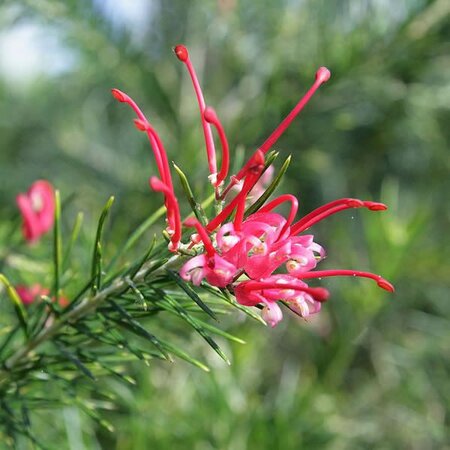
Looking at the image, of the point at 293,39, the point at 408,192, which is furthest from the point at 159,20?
the point at 408,192

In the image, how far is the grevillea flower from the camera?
2.18 ft

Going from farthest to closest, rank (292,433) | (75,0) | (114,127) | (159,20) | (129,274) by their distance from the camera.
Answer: (114,127) → (159,20) → (75,0) → (292,433) → (129,274)

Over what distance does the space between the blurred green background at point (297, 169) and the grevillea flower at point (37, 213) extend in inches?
1.2

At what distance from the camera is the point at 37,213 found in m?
0.67

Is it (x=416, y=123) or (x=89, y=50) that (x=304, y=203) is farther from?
(x=89, y=50)

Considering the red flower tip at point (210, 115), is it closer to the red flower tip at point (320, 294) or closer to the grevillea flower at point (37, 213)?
the red flower tip at point (320, 294)

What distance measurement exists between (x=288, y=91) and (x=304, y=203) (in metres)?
0.30

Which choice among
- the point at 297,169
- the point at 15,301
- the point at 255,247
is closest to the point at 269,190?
the point at 255,247

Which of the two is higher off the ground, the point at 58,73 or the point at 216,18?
the point at 216,18

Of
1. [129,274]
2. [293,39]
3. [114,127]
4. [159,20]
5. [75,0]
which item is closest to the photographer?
[129,274]

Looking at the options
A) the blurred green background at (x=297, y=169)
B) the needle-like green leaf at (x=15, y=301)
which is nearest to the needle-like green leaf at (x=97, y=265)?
the needle-like green leaf at (x=15, y=301)

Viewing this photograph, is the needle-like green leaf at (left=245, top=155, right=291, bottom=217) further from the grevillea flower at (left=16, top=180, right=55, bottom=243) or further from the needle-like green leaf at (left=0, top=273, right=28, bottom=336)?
the grevillea flower at (left=16, top=180, right=55, bottom=243)

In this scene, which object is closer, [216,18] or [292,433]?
[292,433]

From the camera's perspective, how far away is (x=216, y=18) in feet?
3.67
